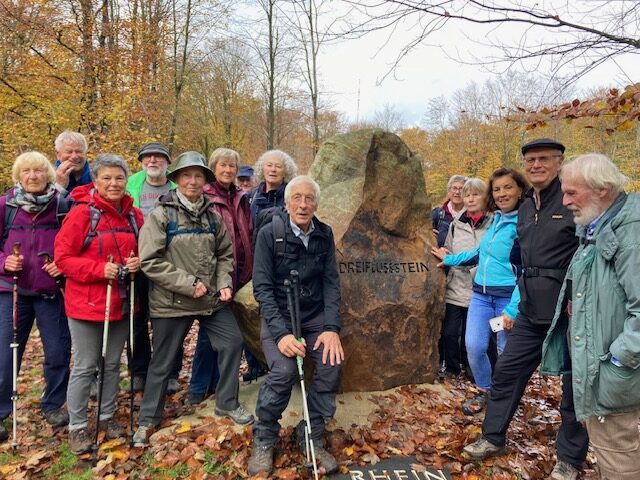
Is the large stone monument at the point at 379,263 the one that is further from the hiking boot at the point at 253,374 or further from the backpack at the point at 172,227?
the backpack at the point at 172,227

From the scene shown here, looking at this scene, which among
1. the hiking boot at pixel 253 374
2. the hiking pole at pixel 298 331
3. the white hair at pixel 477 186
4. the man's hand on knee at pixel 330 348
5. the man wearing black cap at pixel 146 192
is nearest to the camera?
the hiking pole at pixel 298 331

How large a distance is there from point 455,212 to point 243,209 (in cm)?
307

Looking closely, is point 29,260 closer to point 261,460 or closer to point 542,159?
point 261,460

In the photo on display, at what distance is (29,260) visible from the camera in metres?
4.07

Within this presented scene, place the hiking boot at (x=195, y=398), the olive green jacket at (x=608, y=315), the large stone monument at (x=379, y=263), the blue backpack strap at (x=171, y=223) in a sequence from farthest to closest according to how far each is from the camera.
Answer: the large stone monument at (x=379, y=263)
the hiking boot at (x=195, y=398)
the blue backpack strap at (x=171, y=223)
the olive green jacket at (x=608, y=315)

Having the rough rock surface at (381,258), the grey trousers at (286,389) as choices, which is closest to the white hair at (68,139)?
the rough rock surface at (381,258)

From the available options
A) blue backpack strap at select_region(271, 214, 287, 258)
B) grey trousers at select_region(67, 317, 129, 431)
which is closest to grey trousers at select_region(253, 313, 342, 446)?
blue backpack strap at select_region(271, 214, 287, 258)

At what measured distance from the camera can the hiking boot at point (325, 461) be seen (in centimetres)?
355

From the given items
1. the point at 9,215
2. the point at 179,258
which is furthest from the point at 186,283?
the point at 9,215

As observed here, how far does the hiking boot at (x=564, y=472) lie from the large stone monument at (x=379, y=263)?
1.71 metres

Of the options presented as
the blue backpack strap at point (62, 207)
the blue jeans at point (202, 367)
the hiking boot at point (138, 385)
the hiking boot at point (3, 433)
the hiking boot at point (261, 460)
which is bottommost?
the hiking boot at point (3, 433)

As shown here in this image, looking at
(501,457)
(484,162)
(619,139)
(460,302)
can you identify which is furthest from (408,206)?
(484,162)

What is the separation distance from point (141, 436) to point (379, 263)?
2.93m

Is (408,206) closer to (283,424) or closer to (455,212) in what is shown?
(455,212)
